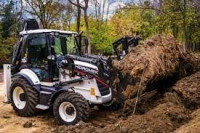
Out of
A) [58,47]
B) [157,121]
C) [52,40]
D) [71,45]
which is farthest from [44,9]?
[157,121]

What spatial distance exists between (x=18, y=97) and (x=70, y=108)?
2238 mm

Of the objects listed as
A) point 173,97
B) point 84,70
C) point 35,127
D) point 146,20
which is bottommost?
point 35,127

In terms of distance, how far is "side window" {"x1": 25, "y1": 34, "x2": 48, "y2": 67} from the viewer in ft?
36.1

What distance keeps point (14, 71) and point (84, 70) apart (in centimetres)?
290

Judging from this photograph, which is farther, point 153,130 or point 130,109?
point 130,109

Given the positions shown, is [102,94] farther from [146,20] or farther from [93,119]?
[146,20]

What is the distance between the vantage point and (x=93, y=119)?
10.4 meters

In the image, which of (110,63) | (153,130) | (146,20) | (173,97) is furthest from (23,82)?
(146,20)

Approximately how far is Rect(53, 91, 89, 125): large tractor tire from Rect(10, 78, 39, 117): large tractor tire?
40.9 inches

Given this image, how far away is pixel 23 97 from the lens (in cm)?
1118

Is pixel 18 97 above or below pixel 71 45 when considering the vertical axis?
below

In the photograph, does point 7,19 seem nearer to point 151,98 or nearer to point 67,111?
point 67,111

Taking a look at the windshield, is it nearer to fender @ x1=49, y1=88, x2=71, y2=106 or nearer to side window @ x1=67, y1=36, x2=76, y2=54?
side window @ x1=67, y1=36, x2=76, y2=54

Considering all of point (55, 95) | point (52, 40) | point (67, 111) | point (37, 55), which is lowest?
point (67, 111)
